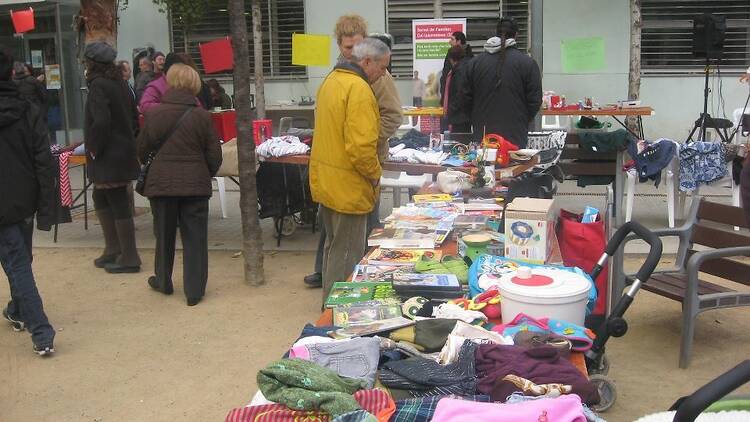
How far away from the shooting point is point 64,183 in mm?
8023

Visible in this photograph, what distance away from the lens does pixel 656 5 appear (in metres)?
14.0

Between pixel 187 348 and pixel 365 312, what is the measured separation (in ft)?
7.74

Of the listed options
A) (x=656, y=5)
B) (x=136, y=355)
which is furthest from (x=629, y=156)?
(x=656, y=5)

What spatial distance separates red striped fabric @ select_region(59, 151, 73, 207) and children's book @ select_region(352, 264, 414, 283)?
5155 mm

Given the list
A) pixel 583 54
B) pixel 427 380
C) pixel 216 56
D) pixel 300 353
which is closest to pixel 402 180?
pixel 216 56

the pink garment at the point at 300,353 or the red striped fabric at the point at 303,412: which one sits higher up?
the pink garment at the point at 300,353

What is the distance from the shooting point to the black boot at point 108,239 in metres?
7.00

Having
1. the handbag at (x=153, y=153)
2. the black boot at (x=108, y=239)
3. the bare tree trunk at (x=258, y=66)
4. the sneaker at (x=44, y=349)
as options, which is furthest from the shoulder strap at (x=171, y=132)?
the bare tree trunk at (x=258, y=66)

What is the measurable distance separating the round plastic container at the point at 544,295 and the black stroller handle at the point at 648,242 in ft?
1.58

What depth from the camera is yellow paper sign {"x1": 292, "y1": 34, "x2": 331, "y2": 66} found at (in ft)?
28.2

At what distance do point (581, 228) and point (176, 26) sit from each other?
1339cm

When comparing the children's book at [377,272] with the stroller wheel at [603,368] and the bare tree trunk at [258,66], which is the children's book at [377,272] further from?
the bare tree trunk at [258,66]

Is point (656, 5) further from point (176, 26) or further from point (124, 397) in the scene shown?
point (124, 397)

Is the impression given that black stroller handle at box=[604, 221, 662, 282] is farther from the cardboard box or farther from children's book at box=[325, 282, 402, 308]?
children's book at box=[325, 282, 402, 308]
